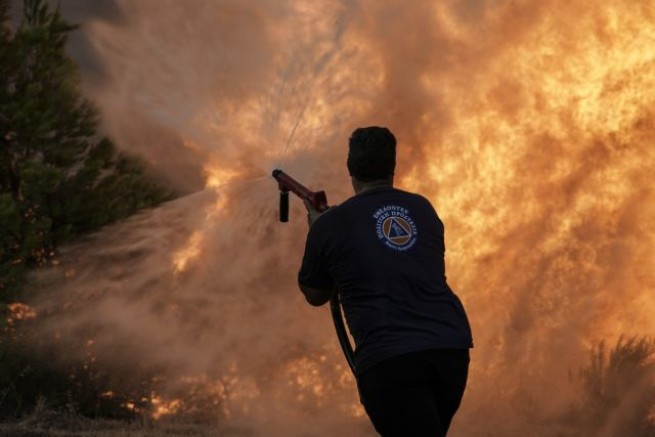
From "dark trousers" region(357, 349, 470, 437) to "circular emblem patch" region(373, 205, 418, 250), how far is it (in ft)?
1.27

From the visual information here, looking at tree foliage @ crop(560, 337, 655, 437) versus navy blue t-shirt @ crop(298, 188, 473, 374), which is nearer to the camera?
navy blue t-shirt @ crop(298, 188, 473, 374)

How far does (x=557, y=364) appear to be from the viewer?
27.3 feet

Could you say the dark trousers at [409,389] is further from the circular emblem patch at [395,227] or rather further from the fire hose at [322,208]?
the circular emblem patch at [395,227]

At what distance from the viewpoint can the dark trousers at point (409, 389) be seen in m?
2.90

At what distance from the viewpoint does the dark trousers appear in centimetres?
290

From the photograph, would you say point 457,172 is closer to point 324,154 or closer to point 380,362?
point 324,154

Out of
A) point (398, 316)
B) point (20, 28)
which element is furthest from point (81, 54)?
point (398, 316)

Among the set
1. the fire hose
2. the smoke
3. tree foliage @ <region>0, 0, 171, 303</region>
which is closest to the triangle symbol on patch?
the fire hose

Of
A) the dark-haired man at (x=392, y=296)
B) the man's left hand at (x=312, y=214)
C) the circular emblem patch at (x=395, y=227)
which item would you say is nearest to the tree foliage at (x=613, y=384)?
the man's left hand at (x=312, y=214)

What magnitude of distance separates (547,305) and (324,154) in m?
2.58

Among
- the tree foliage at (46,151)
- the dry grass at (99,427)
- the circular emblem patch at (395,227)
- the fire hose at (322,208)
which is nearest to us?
the circular emblem patch at (395,227)

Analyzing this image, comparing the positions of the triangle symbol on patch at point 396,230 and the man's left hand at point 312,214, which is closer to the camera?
the triangle symbol on patch at point 396,230

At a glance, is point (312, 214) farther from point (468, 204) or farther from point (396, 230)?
point (468, 204)

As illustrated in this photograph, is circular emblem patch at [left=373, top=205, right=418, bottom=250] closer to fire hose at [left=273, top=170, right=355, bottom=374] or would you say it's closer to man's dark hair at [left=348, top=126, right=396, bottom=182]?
man's dark hair at [left=348, top=126, right=396, bottom=182]
